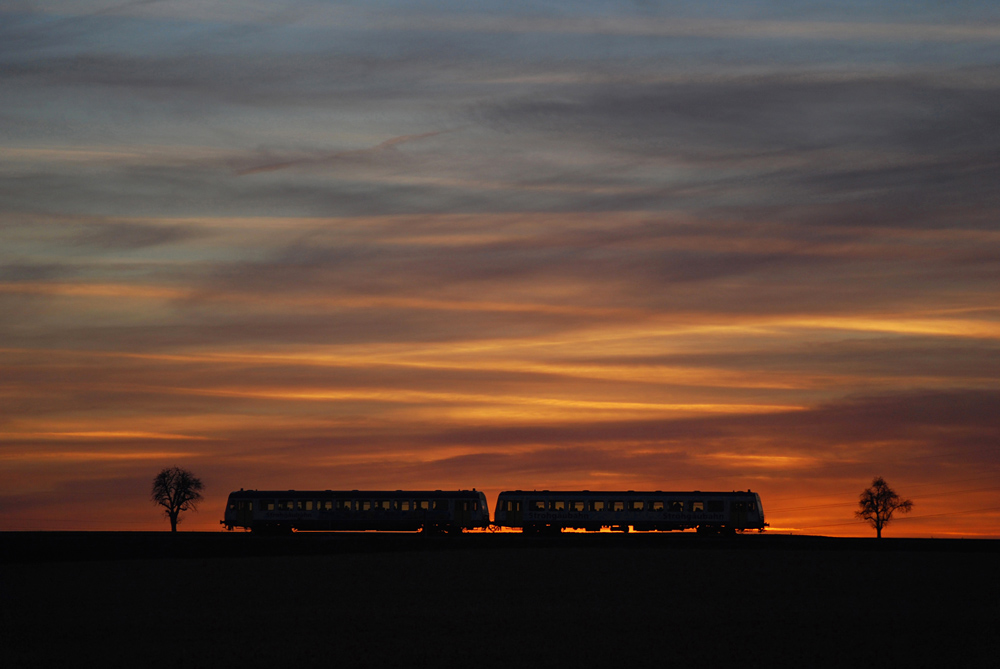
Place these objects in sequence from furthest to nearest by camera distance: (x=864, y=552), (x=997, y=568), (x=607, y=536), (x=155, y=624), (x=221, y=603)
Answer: (x=607, y=536) < (x=864, y=552) < (x=997, y=568) < (x=221, y=603) < (x=155, y=624)

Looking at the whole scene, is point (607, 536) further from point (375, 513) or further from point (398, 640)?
point (398, 640)

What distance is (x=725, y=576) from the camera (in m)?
42.7

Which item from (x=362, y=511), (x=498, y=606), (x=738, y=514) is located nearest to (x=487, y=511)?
(x=362, y=511)

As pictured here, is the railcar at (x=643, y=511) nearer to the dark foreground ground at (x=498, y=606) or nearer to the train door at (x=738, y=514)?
the train door at (x=738, y=514)

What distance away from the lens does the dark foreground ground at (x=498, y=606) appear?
2592 centimetres

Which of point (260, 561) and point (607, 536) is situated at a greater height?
point (607, 536)

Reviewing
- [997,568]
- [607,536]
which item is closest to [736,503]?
[607,536]

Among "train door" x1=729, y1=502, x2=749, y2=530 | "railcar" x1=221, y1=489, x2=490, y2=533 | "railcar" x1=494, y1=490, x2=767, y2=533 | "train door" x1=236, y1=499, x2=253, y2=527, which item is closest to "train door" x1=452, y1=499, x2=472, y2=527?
"railcar" x1=221, y1=489, x2=490, y2=533

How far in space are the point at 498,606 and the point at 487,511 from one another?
46557 millimetres

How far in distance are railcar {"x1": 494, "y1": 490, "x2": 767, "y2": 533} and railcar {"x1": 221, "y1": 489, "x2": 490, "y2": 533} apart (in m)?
4.27

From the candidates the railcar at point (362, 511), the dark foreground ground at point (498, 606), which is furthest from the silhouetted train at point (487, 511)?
the dark foreground ground at point (498, 606)

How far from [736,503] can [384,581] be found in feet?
133

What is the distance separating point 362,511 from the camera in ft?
261

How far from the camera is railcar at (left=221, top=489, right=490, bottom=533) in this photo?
78938 millimetres
